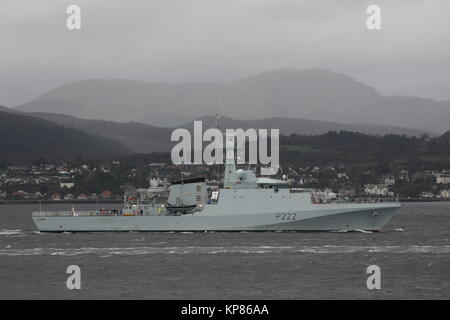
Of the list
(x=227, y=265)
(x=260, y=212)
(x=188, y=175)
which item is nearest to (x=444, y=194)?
(x=188, y=175)

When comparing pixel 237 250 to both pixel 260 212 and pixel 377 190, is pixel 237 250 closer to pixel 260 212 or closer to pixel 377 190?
pixel 260 212

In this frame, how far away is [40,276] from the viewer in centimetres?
3806

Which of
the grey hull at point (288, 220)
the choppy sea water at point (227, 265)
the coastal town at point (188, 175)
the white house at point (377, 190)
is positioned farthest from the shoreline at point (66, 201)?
the choppy sea water at point (227, 265)

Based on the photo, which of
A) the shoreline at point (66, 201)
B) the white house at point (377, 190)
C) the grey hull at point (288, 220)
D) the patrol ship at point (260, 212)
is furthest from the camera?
the shoreline at point (66, 201)

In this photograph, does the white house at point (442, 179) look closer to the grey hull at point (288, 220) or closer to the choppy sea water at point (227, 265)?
the choppy sea water at point (227, 265)

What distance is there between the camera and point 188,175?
491ft

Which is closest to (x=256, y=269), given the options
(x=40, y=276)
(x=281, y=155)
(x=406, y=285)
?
(x=406, y=285)

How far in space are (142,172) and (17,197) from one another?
24596 millimetres

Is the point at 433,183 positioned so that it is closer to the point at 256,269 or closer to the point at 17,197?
the point at 17,197

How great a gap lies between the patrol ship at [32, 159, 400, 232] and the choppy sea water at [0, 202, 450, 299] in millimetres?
775

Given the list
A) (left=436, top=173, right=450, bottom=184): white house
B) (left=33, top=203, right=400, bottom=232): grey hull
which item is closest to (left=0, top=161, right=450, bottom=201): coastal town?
(left=436, top=173, right=450, bottom=184): white house

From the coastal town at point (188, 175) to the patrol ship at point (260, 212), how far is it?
86434mm

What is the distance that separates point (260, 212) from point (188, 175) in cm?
9600

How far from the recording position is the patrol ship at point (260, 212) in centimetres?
5375
